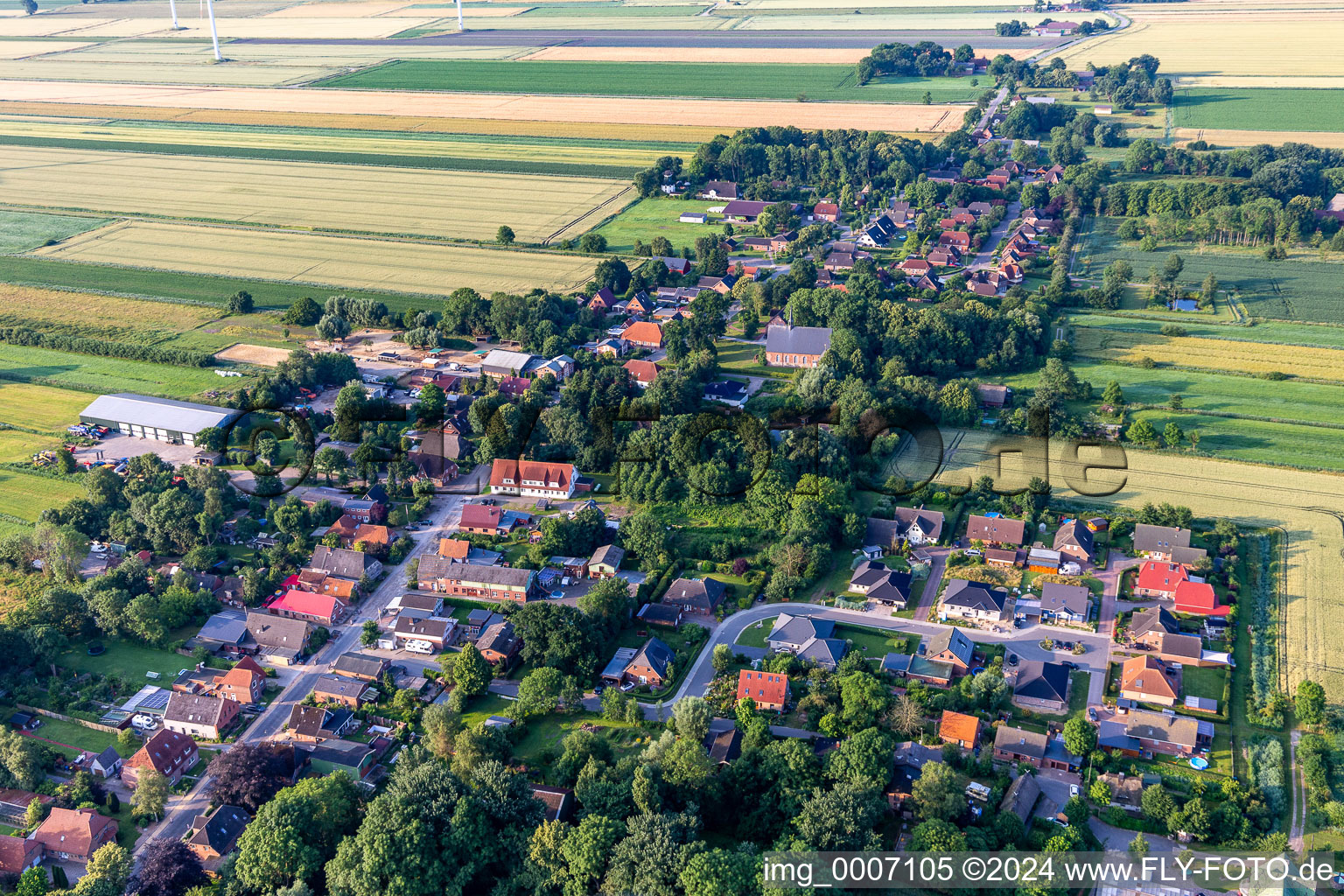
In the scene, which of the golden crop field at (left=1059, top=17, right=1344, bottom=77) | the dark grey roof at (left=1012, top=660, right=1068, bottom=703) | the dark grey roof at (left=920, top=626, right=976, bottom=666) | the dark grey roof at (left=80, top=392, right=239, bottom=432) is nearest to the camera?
the dark grey roof at (left=1012, top=660, right=1068, bottom=703)

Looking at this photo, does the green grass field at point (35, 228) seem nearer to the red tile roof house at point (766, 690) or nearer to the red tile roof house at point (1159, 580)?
the red tile roof house at point (766, 690)

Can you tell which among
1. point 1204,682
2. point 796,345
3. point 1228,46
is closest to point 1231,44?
point 1228,46

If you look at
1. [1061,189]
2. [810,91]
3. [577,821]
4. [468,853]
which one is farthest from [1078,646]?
[810,91]

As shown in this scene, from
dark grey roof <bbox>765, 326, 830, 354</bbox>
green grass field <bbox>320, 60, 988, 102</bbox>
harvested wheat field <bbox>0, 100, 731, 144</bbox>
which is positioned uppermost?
green grass field <bbox>320, 60, 988, 102</bbox>

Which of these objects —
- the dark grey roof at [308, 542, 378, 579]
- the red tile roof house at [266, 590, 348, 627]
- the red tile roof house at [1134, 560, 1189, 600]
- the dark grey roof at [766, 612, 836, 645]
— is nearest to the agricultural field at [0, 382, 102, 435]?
the dark grey roof at [308, 542, 378, 579]

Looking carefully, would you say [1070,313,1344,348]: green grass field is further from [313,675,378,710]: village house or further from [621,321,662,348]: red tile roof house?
[313,675,378,710]: village house

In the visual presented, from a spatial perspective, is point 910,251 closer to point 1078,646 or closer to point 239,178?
point 1078,646

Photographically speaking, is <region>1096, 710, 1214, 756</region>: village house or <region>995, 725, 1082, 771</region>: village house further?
<region>1096, 710, 1214, 756</region>: village house
